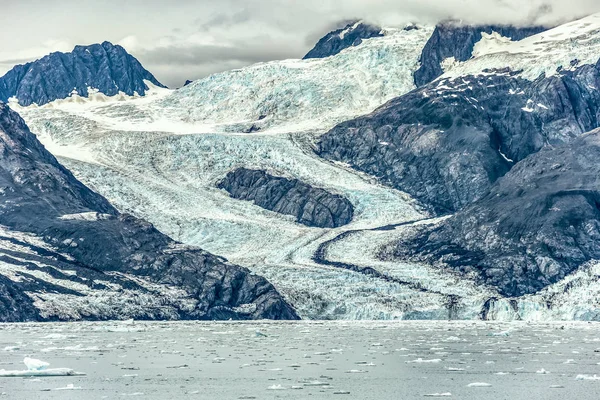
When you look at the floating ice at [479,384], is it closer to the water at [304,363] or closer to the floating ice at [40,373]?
the water at [304,363]

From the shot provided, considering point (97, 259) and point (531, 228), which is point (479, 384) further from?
point (531, 228)

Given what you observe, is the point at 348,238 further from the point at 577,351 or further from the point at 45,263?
the point at 577,351

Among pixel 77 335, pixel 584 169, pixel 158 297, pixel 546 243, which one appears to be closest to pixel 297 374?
pixel 77 335

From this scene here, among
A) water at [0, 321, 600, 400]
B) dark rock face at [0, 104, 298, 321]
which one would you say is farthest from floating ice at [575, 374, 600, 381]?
dark rock face at [0, 104, 298, 321]

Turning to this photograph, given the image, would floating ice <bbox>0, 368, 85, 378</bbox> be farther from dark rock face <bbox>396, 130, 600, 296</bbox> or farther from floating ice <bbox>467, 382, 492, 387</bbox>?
dark rock face <bbox>396, 130, 600, 296</bbox>

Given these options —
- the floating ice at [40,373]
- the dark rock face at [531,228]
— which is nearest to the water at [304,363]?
the floating ice at [40,373]
